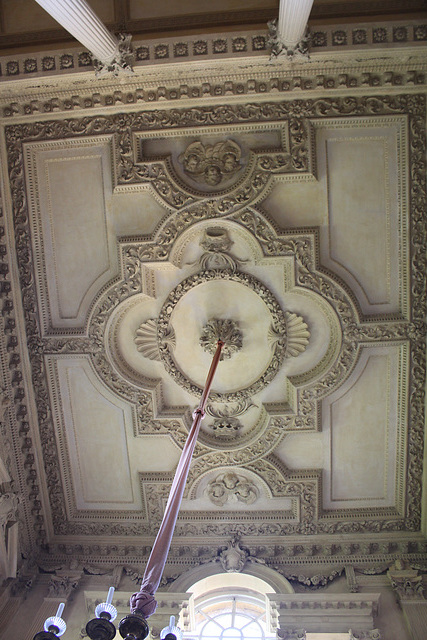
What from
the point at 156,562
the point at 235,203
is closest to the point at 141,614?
the point at 156,562

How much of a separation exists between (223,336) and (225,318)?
1.02 feet

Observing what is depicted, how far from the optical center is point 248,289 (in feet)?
28.0

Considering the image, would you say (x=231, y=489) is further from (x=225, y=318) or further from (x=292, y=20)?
(x=292, y=20)

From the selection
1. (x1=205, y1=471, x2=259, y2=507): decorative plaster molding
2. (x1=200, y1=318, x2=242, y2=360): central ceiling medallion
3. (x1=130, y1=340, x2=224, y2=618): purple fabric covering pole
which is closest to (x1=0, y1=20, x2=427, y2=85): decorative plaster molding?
(x1=200, y1=318, x2=242, y2=360): central ceiling medallion

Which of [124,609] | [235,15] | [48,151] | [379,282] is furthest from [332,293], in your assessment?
[124,609]

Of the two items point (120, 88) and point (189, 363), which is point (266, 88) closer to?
point (120, 88)

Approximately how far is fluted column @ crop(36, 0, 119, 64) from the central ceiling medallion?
381 cm

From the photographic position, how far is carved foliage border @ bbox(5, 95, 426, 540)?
298 inches

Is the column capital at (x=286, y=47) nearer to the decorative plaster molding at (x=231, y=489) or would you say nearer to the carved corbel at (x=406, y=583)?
the decorative plaster molding at (x=231, y=489)

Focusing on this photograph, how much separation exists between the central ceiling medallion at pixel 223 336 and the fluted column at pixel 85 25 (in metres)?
3.81

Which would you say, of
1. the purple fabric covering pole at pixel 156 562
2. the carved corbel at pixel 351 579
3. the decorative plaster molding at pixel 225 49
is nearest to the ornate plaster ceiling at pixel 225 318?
the carved corbel at pixel 351 579

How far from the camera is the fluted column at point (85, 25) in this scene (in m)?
6.07

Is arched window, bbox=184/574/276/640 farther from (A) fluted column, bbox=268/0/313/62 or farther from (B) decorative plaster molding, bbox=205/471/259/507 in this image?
(A) fluted column, bbox=268/0/313/62

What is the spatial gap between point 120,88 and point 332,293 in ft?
13.0
